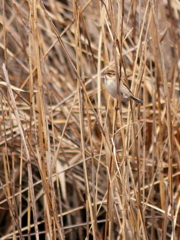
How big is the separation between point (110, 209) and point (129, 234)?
169 mm

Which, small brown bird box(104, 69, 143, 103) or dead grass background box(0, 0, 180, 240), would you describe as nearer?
dead grass background box(0, 0, 180, 240)

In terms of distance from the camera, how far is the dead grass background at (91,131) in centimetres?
158

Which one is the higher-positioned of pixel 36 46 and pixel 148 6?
pixel 148 6

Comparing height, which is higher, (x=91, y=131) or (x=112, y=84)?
(x=112, y=84)

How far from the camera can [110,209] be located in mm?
1591

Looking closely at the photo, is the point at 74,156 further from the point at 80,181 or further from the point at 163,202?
the point at 163,202

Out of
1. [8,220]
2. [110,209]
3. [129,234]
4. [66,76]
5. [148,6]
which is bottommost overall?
[8,220]

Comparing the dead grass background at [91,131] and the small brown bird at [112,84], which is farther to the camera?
the small brown bird at [112,84]

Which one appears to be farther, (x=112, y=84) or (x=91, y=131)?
(x=112, y=84)

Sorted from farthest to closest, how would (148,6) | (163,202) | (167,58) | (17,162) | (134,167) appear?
(167,58) → (17,162) → (134,167) → (163,202) → (148,6)

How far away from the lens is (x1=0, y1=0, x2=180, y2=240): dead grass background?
158 cm

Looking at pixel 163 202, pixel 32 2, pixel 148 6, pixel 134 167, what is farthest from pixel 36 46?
pixel 134 167

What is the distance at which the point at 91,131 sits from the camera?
1717 millimetres

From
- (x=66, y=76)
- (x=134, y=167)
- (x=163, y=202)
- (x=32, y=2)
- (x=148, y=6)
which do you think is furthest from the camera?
(x=66, y=76)
